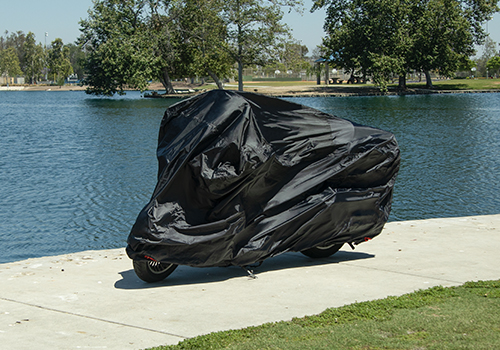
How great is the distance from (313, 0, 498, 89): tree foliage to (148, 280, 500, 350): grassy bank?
203 ft

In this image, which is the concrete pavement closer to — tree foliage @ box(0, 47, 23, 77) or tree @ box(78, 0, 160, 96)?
tree @ box(78, 0, 160, 96)

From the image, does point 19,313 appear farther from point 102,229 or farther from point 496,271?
point 102,229

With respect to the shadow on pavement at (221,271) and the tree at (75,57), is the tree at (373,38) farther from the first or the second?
the tree at (75,57)

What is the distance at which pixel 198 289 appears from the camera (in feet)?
19.4

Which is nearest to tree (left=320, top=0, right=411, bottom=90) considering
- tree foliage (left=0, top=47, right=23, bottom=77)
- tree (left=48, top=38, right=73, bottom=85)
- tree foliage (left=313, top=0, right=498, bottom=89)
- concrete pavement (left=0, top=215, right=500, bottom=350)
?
tree foliage (left=313, top=0, right=498, bottom=89)

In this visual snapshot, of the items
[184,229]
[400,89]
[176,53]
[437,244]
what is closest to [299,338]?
[184,229]

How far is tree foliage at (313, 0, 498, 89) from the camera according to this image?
65.8 meters

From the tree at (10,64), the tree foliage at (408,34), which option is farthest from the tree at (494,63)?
the tree at (10,64)

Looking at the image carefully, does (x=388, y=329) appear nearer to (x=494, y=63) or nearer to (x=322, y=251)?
(x=322, y=251)

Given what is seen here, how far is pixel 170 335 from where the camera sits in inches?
178

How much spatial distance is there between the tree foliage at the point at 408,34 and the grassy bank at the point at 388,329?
203ft

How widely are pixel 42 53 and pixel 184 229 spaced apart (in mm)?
152926

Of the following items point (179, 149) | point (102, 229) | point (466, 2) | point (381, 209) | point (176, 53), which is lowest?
point (102, 229)

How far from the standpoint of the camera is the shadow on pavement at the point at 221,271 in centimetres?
620
